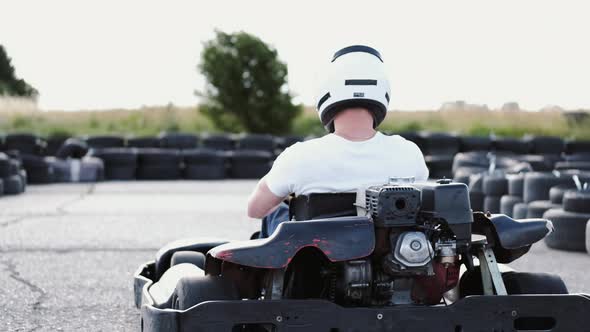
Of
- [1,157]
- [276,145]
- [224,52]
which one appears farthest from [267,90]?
[1,157]

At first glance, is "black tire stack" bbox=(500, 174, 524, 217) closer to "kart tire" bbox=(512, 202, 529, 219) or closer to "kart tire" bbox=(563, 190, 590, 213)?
"kart tire" bbox=(512, 202, 529, 219)

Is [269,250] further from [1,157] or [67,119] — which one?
[67,119]

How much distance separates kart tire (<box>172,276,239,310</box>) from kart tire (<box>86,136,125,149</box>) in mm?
20099

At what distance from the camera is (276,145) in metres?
23.9

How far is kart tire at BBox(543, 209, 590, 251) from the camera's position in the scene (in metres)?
8.27

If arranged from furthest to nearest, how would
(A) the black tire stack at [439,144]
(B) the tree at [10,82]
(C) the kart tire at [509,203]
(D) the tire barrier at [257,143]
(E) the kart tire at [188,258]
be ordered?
(B) the tree at [10,82], (D) the tire barrier at [257,143], (A) the black tire stack at [439,144], (C) the kart tire at [509,203], (E) the kart tire at [188,258]

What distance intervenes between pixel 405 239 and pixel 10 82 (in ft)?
147

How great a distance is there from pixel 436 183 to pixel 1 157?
13.3 metres

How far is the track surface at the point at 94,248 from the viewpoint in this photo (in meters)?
5.41

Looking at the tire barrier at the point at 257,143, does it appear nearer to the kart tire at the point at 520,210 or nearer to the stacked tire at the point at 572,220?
the kart tire at the point at 520,210

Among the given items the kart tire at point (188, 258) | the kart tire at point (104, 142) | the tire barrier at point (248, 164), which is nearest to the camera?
the kart tire at point (188, 258)

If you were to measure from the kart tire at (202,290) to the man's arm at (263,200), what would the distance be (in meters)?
0.40

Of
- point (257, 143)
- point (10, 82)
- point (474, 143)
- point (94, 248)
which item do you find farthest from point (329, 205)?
point (10, 82)

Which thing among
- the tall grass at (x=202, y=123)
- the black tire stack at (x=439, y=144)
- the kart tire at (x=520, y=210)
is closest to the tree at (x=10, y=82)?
the tall grass at (x=202, y=123)
